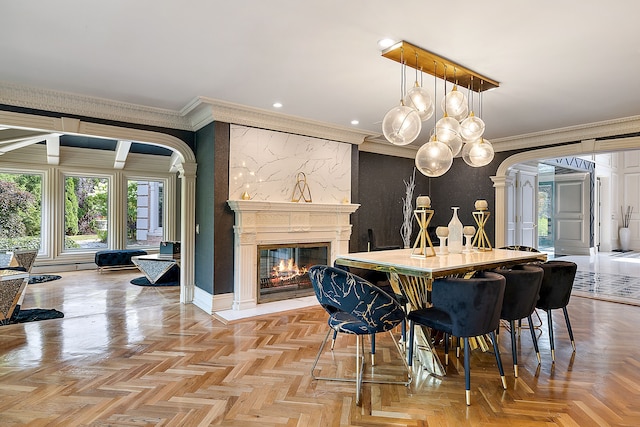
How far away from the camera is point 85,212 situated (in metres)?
8.22

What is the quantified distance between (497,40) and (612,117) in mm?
3303

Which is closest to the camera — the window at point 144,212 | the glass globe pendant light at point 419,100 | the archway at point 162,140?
the glass globe pendant light at point 419,100

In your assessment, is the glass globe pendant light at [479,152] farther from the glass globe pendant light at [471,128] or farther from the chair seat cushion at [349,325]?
the chair seat cushion at [349,325]

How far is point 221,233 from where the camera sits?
4625 mm

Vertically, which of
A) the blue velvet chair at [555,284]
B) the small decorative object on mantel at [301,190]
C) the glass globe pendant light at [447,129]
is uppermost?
the glass globe pendant light at [447,129]

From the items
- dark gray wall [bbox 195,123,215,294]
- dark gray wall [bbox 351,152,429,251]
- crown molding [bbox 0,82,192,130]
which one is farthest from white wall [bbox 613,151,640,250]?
crown molding [bbox 0,82,192,130]

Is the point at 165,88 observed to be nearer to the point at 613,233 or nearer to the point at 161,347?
the point at 161,347

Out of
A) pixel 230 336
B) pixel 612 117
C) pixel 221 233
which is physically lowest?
pixel 230 336

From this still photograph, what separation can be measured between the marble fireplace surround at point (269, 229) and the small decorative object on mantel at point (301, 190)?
162mm

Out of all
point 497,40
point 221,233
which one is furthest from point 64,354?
point 497,40

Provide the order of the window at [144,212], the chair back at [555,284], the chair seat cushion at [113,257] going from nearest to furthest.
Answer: the chair back at [555,284], the chair seat cushion at [113,257], the window at [144,212]

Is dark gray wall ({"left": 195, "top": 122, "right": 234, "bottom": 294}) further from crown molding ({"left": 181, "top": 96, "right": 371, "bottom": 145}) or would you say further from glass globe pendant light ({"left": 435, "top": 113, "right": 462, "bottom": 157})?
glass globe pendant light ({"left": 435, "top": 113, "right": 462, "bottom": 157})

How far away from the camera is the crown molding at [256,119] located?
4414 mm

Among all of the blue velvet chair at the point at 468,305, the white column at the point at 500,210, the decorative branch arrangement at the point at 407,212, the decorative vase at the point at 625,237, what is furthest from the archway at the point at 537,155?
the decorative vase at the point at 625,237
